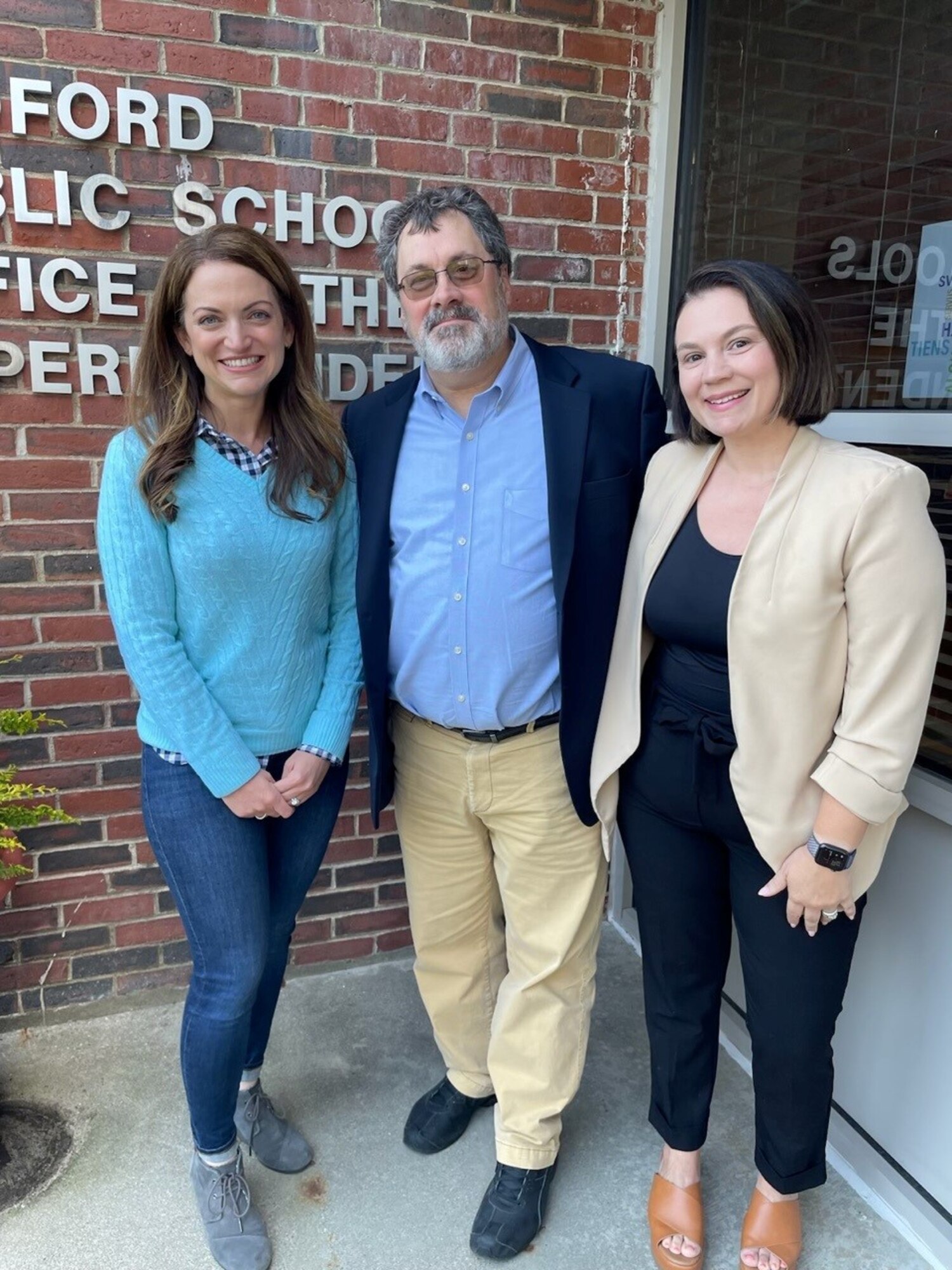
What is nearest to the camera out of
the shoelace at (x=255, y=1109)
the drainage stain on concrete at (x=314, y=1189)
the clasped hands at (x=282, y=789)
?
the clasped hands at (x=282, y=789)

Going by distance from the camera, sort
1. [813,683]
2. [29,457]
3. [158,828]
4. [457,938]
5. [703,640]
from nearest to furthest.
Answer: [813,683] < [703,640] < [158,828] < [457,938] < [29,457]

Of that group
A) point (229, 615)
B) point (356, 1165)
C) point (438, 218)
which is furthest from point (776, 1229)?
point (438, 218)

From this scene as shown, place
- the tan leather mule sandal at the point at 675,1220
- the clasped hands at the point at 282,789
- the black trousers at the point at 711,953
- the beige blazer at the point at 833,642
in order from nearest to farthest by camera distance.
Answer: the beige blazer at the point at 833,642 < the black trousers at the point at 711,953 < the clasped hands at the point at 282,789 < the tan leather mule sandal at the point at 675,1220

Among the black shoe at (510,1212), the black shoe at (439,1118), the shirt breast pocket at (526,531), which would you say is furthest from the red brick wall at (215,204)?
the black shoe at (510,1212)

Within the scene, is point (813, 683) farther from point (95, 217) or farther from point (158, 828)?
point (95, 217)

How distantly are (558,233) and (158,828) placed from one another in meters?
1.95

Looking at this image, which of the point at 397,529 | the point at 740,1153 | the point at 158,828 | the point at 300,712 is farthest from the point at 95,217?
the point at 740,1153

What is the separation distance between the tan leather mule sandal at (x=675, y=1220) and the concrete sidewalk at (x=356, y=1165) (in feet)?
0.17

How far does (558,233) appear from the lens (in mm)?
2713

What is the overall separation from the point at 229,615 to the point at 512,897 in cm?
88

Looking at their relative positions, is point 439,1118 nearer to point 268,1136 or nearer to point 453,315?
point 268,1136

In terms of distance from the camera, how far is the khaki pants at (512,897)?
2021 mm

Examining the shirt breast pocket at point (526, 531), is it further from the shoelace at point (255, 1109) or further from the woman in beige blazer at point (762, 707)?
the shoelace at point (255, 1109)

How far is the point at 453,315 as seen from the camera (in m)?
1.88
